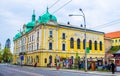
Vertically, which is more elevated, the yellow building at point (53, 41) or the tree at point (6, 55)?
the yellow building at point (53, 41)

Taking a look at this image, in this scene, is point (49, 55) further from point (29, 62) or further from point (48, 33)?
point (29, 62)

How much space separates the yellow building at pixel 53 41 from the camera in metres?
68.8

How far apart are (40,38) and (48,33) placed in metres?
2.78

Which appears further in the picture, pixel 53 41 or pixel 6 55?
pixel 6 55

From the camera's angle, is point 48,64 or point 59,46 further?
point 59,46

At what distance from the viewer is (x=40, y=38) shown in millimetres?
69688

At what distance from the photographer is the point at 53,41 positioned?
7094 cm

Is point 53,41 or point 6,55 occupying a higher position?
point 53,41

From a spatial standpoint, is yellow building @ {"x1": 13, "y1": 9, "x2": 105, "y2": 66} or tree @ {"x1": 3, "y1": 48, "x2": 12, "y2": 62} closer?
yellow building @ {"x1": 13, "y1": 9, "x2": 105, "y2": 66}

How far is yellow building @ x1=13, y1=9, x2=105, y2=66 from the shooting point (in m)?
68.8

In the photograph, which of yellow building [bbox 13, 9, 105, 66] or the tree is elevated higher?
yellow building [bbox 13, 9, 105, 66]

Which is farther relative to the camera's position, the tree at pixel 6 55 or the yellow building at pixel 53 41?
the tree at pixel 6 55

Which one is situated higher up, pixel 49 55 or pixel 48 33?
pixel 48 33

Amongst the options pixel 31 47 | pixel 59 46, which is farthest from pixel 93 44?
pixel 31 47
